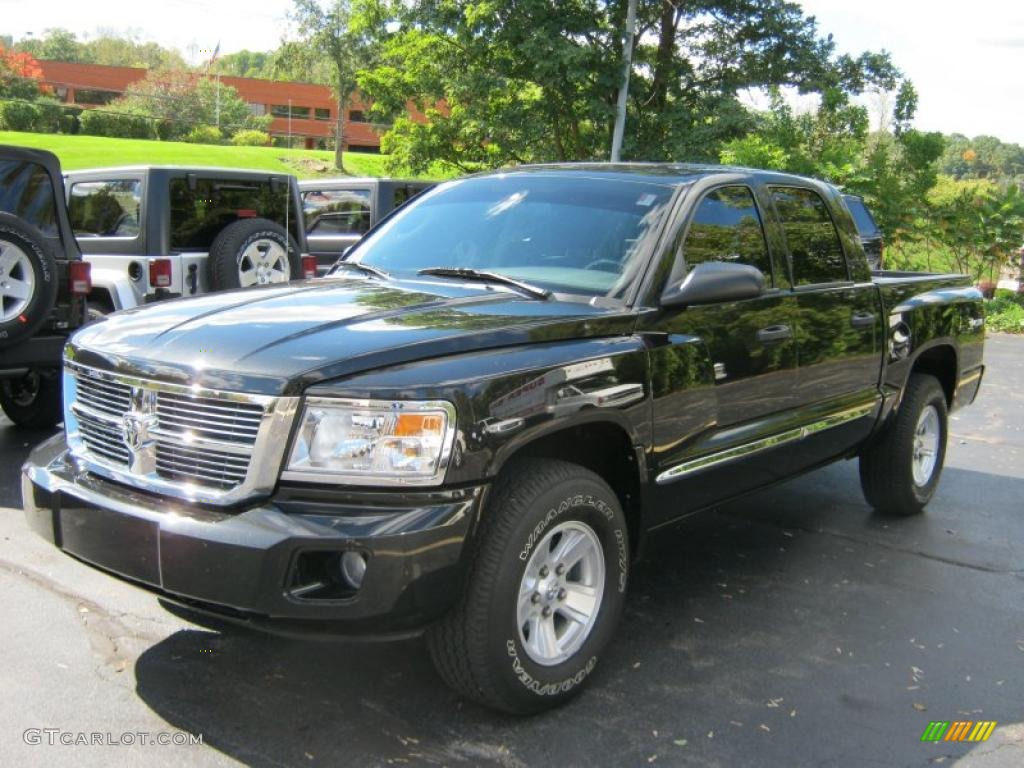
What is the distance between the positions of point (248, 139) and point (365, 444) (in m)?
76.9

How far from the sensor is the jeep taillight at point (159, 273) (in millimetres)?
8320

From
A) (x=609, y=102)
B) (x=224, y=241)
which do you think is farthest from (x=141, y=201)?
(x=609, y=102)

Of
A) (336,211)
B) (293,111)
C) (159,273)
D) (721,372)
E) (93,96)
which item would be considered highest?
(93,96)

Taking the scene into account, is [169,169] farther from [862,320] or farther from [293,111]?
[293,111]

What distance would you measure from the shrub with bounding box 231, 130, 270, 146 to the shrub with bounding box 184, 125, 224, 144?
1.29m

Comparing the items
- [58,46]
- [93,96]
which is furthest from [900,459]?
[58,46]

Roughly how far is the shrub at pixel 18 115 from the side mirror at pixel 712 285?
6414cm

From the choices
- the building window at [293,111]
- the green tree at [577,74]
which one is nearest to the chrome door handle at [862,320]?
the green tree at [577,74]

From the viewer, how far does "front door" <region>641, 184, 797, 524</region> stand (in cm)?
379

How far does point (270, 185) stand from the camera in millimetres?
9367

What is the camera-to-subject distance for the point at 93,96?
294 ft

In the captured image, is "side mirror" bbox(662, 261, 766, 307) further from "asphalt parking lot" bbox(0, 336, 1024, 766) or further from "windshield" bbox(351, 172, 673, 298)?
"asphalt parking lot" bbox(0, 336, 1024, 766)

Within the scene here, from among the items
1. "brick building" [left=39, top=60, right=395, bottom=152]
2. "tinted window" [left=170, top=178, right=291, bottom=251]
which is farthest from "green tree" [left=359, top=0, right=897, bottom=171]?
"brick building" [left=39, top=60, right=395, bottom=152]

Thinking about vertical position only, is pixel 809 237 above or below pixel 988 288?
above
